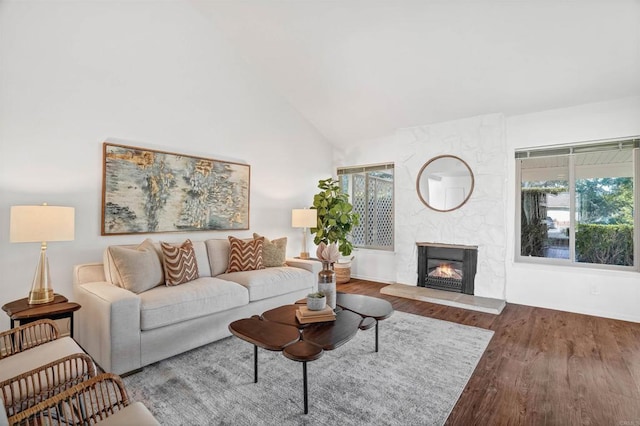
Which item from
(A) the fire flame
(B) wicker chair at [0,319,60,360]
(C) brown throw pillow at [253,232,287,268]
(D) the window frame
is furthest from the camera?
(D) the window frame

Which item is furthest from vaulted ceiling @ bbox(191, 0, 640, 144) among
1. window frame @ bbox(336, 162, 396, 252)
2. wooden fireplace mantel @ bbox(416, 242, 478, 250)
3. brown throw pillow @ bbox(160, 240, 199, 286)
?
brown throw pillow @ bbox(160, 240, 199, 286)

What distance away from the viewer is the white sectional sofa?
2.31 meters

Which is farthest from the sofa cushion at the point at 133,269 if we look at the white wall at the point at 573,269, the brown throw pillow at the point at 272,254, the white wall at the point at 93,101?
the white wall at the point at 573,269

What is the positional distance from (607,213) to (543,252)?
0.84 m

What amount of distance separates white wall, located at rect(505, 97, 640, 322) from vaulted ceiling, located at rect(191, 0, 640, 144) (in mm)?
180

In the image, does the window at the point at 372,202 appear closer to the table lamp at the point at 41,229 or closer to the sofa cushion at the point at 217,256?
the sofa cushion at the point at 217,256

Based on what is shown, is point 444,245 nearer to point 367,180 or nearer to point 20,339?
point 367,180

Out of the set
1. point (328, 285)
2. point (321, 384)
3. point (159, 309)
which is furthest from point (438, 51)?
point (159, 309)

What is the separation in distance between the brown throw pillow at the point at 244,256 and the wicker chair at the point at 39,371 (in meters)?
1.94

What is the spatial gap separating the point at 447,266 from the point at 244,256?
10.1ft

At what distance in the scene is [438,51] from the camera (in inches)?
140

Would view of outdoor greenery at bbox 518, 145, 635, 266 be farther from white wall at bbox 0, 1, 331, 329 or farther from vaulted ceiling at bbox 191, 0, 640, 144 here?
white wall at bbox 0, 1, 331, 329

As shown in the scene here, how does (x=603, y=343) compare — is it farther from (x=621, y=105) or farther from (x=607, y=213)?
(x=621, y=105)

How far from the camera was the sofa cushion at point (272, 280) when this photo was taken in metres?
3.28
